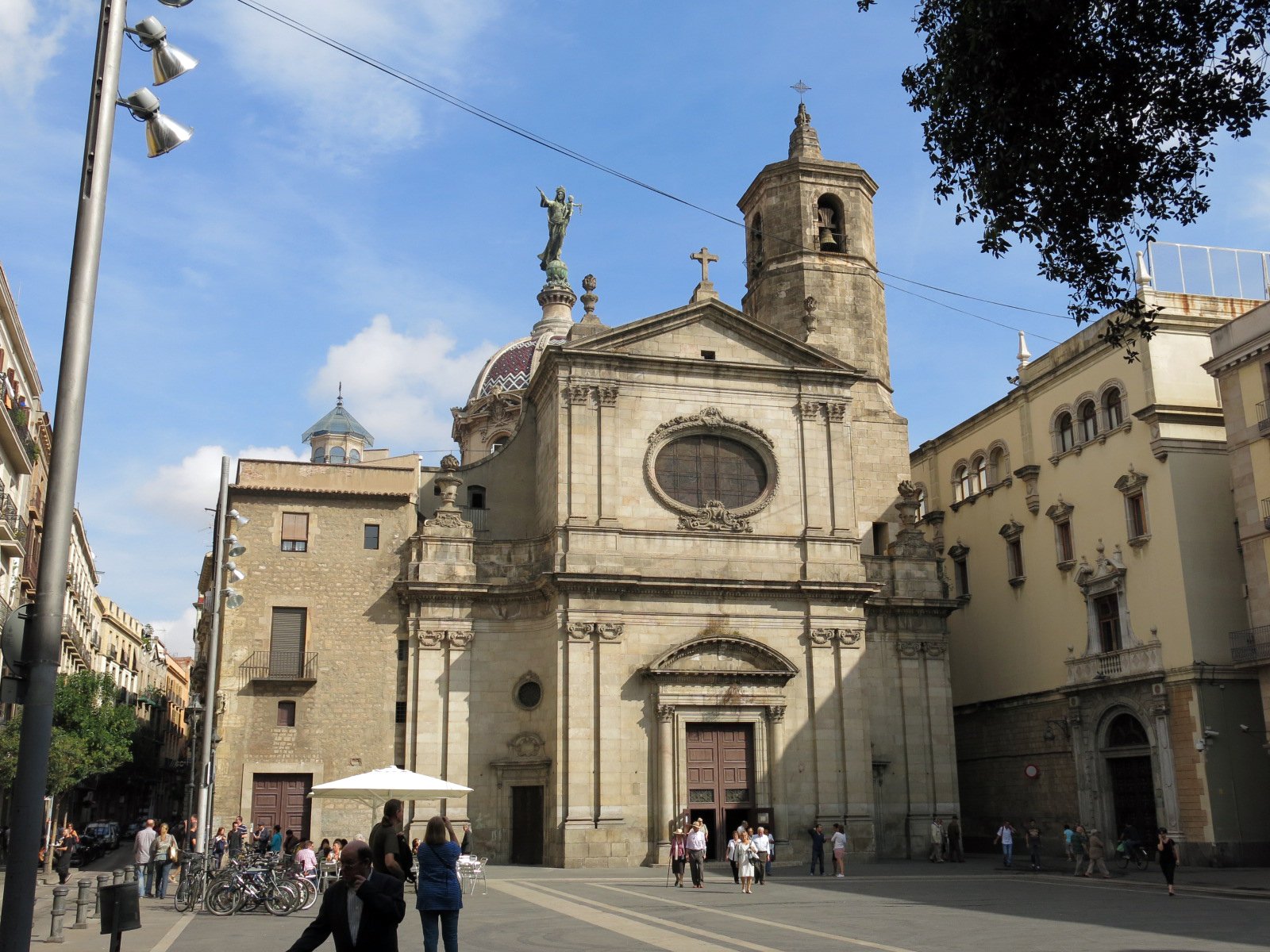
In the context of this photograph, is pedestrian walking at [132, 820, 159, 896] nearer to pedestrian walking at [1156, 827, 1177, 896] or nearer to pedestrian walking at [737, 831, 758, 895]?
pedestrian walking at [737, 831, 758, 895]

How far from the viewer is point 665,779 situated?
3341 centimetres

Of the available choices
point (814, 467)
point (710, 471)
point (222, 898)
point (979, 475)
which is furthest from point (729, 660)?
point (222, 898)

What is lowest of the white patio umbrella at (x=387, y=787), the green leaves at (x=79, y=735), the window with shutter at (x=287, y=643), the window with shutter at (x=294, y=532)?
the white patio umbrella at (x=387, y=787)

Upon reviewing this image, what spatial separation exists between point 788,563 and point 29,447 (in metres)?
23.1

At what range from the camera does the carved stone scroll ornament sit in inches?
1409

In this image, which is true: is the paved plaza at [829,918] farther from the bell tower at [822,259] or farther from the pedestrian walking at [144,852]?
the bell tower at [822,259]

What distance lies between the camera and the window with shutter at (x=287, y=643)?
35.4 m

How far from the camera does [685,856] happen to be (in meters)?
26.7

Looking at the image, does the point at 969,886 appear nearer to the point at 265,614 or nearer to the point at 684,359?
the point at 684,359

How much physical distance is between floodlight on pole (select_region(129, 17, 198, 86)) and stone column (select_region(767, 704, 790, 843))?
27207mm

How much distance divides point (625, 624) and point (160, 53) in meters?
25.6

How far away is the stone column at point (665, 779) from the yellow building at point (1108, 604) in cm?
1152

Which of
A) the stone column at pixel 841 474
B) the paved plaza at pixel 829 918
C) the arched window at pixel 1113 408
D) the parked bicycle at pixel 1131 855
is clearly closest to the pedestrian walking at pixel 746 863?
the paved plaza at pixel 829 918

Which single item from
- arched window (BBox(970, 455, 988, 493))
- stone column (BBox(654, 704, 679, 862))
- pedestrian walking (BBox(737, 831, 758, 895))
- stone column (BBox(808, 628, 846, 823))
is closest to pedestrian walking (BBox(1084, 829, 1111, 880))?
stone column (BBox(808, 628, 846, 823))
